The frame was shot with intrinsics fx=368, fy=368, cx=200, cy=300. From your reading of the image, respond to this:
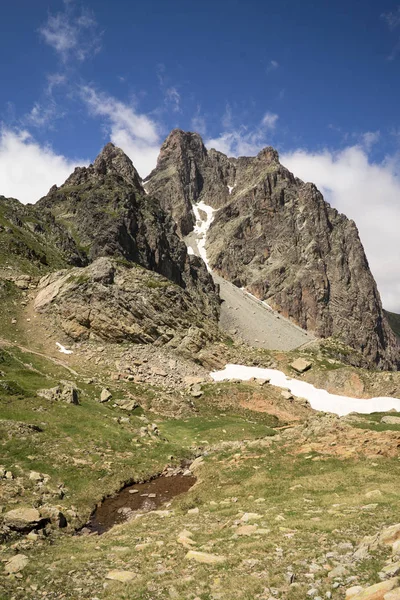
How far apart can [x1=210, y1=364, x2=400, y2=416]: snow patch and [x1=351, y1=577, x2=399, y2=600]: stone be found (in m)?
52.5

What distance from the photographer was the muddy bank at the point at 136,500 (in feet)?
70.0

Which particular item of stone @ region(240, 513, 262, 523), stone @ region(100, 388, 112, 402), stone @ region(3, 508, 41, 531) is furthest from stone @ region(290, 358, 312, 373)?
stone @ region(3, 508, 41, 531)

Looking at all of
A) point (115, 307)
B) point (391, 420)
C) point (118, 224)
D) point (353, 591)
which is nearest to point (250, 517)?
point (353, 591)

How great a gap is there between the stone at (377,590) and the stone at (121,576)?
719cm

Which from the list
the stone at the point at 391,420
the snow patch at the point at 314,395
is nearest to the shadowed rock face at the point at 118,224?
the snow patch at the point at 314,395

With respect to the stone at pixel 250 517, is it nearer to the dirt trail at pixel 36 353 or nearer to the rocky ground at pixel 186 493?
the rocky ground at pixel 186 493

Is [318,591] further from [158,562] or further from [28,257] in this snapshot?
[28,257]

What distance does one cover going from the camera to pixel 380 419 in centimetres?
4891

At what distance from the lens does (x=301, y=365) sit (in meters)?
67.8

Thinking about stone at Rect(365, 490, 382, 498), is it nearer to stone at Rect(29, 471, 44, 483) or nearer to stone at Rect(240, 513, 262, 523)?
stone at Rect(240, 513, 262, 523)

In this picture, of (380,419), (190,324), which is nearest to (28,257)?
(190,324)

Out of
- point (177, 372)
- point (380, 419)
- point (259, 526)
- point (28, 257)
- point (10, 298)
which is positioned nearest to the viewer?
point (259, 526)

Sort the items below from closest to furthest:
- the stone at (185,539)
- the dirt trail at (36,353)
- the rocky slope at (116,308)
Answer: the stone at (185,539) → the dirt trail at (36,353) → the rocky slope at (116,308)

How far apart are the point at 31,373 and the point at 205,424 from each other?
21590 millimetres
